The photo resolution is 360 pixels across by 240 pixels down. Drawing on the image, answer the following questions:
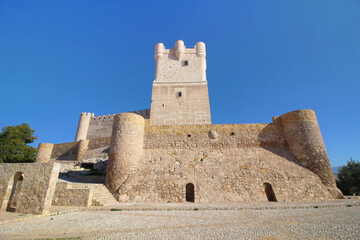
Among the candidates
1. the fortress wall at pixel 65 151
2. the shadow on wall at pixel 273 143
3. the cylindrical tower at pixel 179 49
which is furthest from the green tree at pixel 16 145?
the shadow on wall at pixel 273 143

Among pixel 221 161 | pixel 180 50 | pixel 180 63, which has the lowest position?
pixel 221 161

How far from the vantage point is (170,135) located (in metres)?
13.2

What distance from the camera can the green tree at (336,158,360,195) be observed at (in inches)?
672

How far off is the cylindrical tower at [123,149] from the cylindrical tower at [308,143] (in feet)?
36.2

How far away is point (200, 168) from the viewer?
1109cm

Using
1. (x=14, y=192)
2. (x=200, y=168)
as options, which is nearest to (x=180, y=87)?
(x=200, y=168)

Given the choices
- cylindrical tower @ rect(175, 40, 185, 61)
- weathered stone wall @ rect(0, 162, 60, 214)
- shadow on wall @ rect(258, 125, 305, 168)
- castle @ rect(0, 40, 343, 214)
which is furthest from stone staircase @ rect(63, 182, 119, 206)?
cylindrical tower @ rect(175, 40, 185, 61)

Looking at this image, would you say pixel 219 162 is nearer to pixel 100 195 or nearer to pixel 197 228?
pixel 197 228

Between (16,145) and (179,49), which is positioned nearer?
(179,49)

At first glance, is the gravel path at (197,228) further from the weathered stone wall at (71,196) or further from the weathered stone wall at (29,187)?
the weathered stone wall at (71,196)

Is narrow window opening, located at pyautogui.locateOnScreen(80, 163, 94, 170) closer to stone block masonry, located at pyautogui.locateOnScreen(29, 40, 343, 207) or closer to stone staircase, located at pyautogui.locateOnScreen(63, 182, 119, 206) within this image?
stone block masonry, located at pyautogui.locateOnScreen(29, 40, 343, 207)

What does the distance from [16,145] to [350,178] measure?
126 feet

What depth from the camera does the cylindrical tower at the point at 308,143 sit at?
10602 mm

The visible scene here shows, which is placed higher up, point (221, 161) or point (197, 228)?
point (221, 161)
